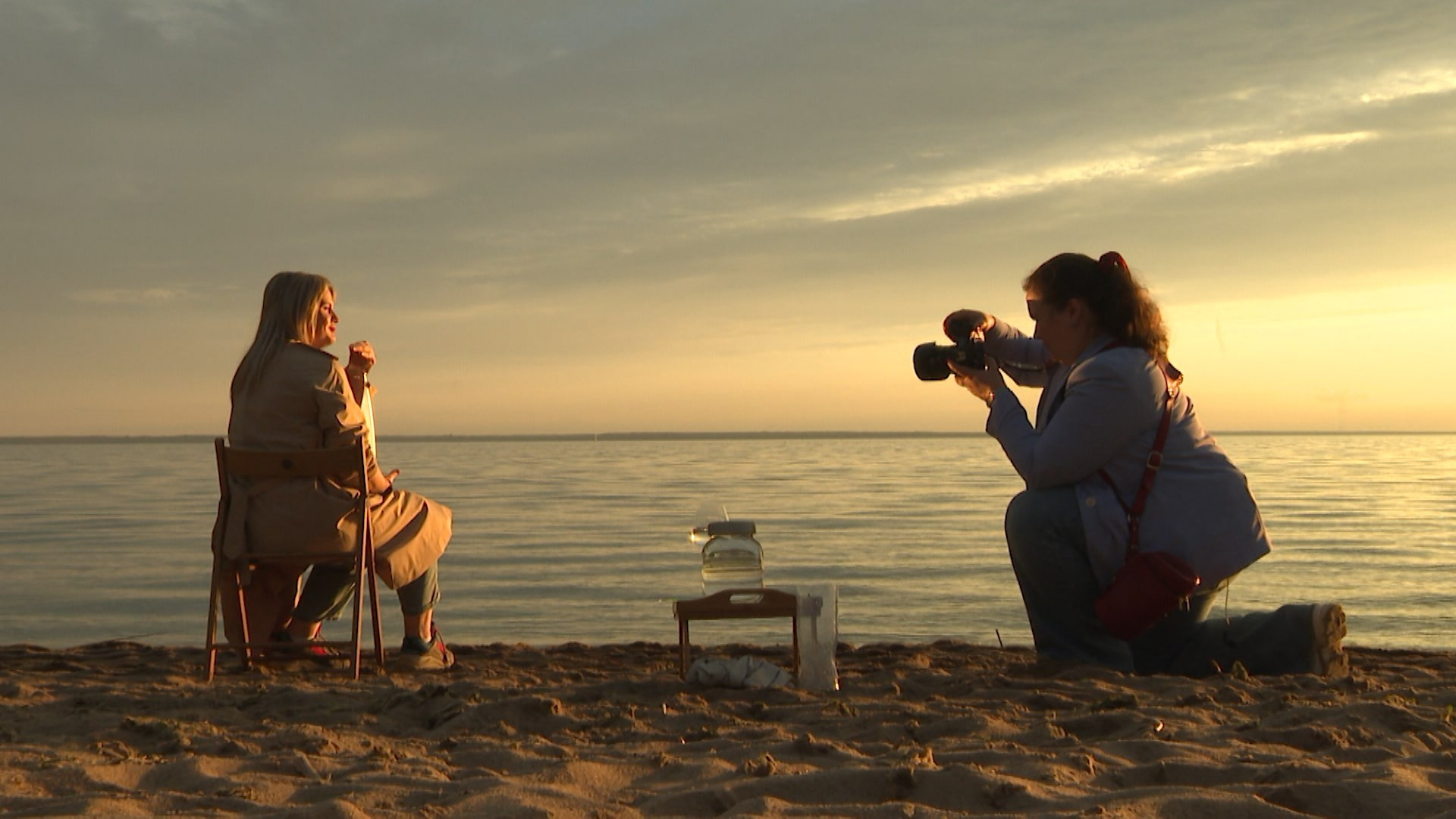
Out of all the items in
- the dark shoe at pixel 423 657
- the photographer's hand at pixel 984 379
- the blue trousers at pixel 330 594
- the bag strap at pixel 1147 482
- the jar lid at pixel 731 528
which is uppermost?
the photographer's hand at pixel 984 379

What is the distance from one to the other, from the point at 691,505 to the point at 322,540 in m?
12.9

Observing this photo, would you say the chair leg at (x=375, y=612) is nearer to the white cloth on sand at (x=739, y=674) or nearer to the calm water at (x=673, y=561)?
the white cloth on sand at (x=739, y=674)

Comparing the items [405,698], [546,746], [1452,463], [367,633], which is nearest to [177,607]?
[367,633]

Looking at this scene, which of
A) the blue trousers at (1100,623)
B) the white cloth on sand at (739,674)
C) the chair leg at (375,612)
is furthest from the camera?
the chair leg at (375,612)

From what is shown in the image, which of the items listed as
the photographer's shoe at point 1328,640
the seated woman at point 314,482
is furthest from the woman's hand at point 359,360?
the photographer's shoe at point 1328,640

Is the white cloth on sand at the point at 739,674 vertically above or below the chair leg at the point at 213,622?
below

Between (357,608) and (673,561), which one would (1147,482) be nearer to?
(357,608)

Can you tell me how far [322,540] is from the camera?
500 centimetres

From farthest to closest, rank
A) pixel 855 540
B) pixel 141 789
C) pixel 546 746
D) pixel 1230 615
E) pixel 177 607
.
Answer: pixel 855 540 < pixel 177 607 < pixel 1230 615 < pixel 546 746 < pixel 141 789

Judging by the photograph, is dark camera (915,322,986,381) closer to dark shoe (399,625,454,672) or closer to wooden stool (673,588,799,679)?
wooden stool (673,588,799,679)

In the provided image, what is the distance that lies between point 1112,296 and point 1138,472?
2.15 ft

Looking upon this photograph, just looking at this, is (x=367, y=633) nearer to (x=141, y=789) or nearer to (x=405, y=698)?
(x=405, y=698)

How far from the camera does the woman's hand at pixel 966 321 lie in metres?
5.25

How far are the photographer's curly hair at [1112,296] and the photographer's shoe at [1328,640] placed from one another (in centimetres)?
109
